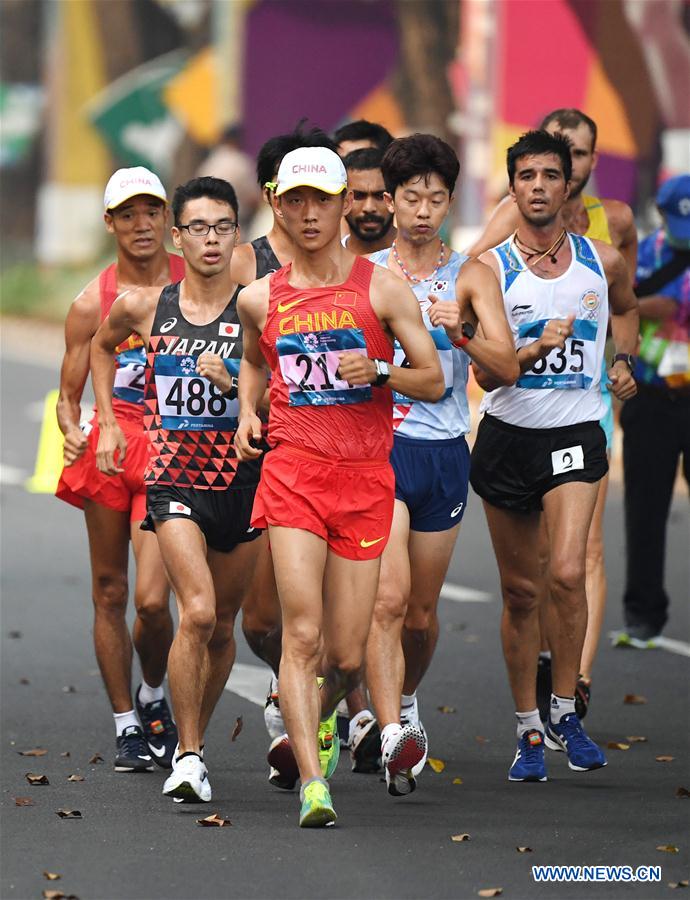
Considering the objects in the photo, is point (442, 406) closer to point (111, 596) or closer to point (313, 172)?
point (313, 172)

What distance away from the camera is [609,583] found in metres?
15.4

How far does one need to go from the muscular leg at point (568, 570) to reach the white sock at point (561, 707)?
0.08ft

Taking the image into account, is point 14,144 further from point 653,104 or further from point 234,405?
point 234,405

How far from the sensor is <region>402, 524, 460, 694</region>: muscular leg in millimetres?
9344

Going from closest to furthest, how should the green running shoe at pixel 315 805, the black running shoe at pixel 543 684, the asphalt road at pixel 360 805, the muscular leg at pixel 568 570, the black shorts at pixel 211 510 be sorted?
the asphalt road at pixel 360 805
the green running shoe at pixel 315 805
the black shorts at pixel 211 510
the muscular leg at pixel 568 570
the black running shoe at pixel 543 684

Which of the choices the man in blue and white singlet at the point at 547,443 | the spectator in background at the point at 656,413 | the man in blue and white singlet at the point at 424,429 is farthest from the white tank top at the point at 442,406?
the spectator in background at the point at 656,413

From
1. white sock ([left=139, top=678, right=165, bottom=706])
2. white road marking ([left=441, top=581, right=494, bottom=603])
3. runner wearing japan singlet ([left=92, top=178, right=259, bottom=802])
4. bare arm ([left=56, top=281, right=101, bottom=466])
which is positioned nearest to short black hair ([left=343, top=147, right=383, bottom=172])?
runner wearing japan singlet ([left=92, top=178, right=259, bottom=802])

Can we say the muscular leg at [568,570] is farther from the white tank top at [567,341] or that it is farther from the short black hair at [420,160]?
the short black hair at [420,160]

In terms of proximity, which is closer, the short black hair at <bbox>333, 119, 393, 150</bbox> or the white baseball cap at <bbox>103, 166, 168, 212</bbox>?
the white baseball cap at <bbox>103, 166, 168, 212</bbox>

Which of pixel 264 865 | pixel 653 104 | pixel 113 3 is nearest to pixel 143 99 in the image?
pixel 113 3

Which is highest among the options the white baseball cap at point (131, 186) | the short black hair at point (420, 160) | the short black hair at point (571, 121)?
the short black hair at point (571, 121)

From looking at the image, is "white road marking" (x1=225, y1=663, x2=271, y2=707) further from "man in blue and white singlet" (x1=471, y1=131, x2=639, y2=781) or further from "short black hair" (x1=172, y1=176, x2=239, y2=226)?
"short black hair" (x1=172, y1=176, x2=239, y2=226)

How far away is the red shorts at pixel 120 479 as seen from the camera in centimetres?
959

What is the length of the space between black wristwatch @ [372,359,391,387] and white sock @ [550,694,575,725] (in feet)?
6.55
